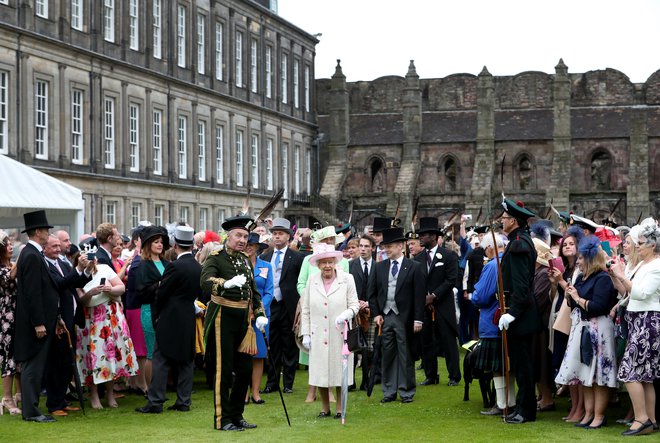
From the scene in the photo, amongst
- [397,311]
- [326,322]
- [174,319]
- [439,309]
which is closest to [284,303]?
[397,311]

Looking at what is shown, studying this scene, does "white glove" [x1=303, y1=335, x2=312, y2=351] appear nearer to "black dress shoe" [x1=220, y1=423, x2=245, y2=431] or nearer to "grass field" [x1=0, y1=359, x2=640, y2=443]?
"grass field" [x1=0, y1=359, x2=640, y2=443]

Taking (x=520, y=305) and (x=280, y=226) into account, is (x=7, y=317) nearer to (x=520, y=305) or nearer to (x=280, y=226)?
(x=280, y=226)

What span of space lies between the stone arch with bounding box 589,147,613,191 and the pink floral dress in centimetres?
4520

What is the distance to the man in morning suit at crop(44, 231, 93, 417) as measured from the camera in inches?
471

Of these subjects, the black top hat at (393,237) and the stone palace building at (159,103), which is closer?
the black top hat at (393,237)

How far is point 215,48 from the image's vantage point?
45.6 meters

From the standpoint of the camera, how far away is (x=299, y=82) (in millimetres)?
55156

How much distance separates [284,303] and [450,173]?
45.0m

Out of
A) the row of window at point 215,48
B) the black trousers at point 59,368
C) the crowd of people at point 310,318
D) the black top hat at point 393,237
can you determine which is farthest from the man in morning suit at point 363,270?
the row of window at point 215,48

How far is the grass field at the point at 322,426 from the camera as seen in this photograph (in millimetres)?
10523

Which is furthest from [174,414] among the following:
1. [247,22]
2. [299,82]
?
[299,82]

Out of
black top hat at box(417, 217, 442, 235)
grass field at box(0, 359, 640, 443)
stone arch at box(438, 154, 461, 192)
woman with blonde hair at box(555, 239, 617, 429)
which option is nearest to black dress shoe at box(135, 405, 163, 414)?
grass field at box(0, 359, 640, 443)

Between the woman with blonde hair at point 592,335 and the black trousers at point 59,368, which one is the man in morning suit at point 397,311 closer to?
the woman with blonde hair at point 592,335

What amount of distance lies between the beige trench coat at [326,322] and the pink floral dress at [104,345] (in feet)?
7.00
